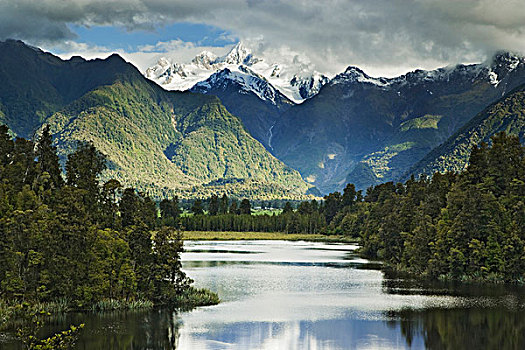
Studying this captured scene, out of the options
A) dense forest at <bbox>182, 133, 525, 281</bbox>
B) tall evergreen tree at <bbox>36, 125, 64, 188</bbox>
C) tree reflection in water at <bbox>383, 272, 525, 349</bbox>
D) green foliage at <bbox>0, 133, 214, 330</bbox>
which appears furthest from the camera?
dense forest at <bbox>182, 133, 525, 281</bbox>

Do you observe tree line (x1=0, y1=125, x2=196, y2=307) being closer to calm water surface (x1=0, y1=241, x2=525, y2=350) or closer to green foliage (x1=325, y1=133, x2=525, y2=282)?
calm water surface (x1=0, y1=241, x2=525, y2=350)

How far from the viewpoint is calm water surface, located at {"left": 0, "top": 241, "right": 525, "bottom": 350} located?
187 feet

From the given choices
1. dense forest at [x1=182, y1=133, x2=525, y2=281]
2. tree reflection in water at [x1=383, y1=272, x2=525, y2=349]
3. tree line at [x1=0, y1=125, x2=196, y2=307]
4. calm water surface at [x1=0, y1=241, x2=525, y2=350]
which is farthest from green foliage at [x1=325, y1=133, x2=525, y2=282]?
tree line at [x1=0, y1=125, x2=196, y2=307]

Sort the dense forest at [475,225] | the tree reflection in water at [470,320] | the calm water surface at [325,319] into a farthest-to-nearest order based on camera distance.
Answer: the dense forest at [475,225] < the tree reflection in water at [470,320] < the calm water surface at [325,319]

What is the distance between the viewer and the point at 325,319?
67875 mm

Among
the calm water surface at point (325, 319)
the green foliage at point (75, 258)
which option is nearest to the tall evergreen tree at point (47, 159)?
the green foliage at point (75, 258)

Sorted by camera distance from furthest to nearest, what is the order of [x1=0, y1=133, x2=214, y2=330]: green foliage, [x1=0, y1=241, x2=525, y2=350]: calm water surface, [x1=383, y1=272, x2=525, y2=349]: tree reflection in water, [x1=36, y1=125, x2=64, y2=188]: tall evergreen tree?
1. [x1=36, y1=125, x2=64, y2=188]: tall evergreen tree
2. [x1=0, y1=133, x2=214, y2=330]: green foliage
3. [x1=383, y1=272, x2=525, y2=349]: tree reflection in water
4. [x1=0, y1=241, x2=525, y2=350]: calm water surface

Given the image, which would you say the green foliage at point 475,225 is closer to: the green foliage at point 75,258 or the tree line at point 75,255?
the tree line at point 75,255

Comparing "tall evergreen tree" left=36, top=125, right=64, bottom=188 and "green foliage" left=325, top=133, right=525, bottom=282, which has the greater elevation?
"tall evergreen tree" left=36, top=125, right=64, bottom=188

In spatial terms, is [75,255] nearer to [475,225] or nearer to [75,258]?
[75,258]

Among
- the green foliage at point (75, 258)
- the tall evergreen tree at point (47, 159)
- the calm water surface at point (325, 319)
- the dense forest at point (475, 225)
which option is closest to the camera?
the calm water surface at point (325, 319)

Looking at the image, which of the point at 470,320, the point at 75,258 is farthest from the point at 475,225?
the point at 75,258

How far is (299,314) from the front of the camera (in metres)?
70.6

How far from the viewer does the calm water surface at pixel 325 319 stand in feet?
187
